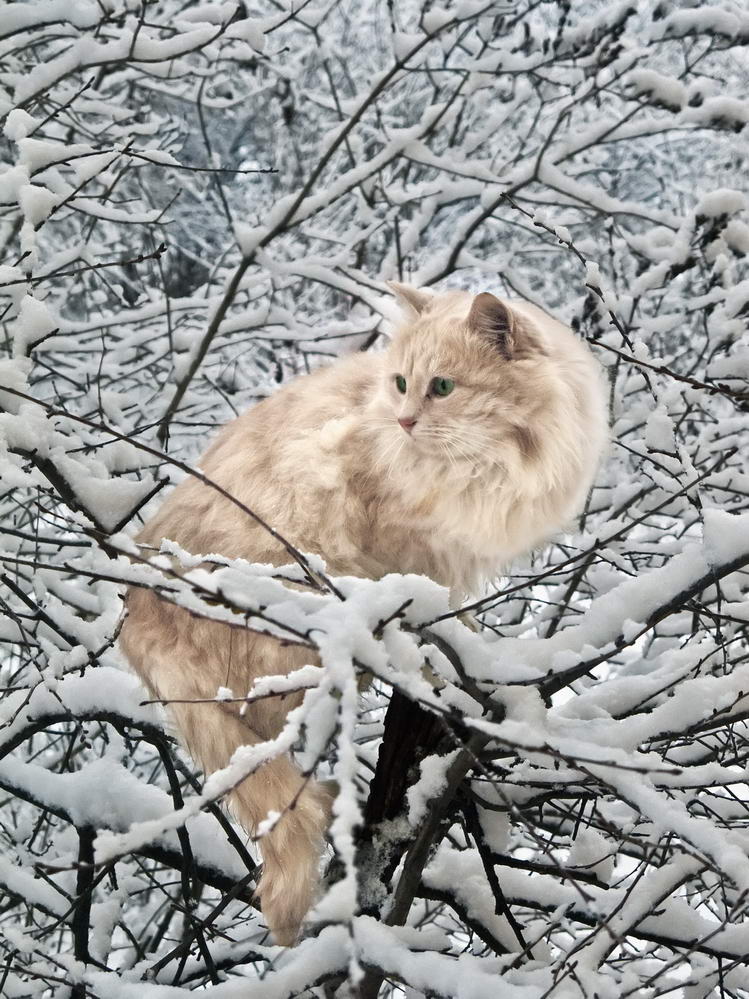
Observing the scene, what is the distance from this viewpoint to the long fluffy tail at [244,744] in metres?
1.83

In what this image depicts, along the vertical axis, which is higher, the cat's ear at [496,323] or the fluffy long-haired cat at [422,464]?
the cat's ear at [496,323]

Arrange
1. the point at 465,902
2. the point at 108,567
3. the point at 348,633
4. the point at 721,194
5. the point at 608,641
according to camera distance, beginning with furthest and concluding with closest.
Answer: the point at 721,194
the point at 465,902
the point at 608,641
the point at 108,567
the point at 348,633

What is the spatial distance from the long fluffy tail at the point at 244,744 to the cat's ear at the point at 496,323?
1.07 metres

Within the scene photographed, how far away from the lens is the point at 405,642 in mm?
1288

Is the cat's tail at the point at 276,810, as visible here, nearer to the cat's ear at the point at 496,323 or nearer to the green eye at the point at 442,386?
the green eye at the point at 442,386

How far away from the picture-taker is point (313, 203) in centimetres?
346

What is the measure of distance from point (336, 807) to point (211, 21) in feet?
10.4

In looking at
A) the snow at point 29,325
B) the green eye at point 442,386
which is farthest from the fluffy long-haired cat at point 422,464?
the snow at point 29,325

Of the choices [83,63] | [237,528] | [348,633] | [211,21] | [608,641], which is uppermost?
[211,21]

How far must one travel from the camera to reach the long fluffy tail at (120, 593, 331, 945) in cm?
183

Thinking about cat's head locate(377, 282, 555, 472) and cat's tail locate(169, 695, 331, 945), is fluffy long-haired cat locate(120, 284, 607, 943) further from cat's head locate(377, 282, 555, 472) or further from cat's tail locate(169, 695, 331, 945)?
cat's tail locate(169, 695, 331, 945)

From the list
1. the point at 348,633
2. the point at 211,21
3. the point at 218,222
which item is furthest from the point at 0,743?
the point at 218,222

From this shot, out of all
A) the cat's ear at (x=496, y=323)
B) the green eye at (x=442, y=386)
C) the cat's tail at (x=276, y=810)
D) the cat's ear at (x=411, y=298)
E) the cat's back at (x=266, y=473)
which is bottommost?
the cat's tail at (x=276, y=810)

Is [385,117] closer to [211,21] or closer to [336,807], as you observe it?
[211,21]
